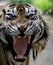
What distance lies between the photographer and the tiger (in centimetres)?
298

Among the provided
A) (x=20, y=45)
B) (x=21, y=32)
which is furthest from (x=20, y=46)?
(x=21, y=32)

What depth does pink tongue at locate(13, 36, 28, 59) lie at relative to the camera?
3.12m

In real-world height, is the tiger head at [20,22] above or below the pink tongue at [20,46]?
above

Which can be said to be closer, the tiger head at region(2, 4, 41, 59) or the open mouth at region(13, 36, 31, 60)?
the tiger head at region(2, 4, 41, 59)

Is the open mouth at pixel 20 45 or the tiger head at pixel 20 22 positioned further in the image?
the open mouth at pixel 20 45

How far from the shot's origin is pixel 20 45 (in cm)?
317

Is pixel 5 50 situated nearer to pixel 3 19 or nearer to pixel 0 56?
pixel 0 56

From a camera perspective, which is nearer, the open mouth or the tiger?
the tiger

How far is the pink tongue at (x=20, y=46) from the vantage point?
3.12 meters

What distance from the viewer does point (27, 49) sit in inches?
126

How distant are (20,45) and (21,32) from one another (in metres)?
0.25

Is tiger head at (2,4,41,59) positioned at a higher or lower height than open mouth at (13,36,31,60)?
higher

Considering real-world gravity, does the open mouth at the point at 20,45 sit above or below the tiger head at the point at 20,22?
below

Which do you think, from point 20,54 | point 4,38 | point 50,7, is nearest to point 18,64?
point 20,54
